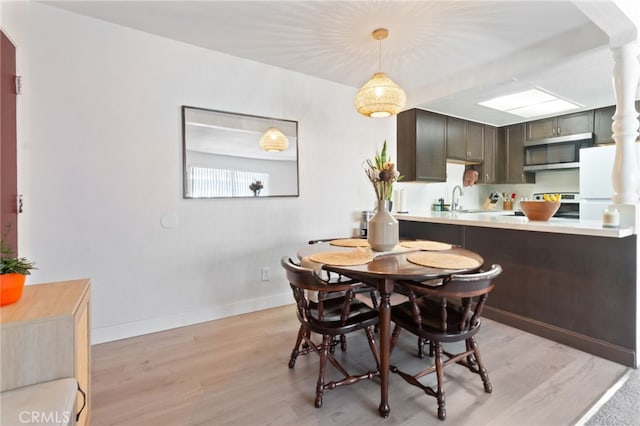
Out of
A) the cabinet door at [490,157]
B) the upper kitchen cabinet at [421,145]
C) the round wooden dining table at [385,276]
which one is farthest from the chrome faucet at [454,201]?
the round wooden dining table at [385,276]

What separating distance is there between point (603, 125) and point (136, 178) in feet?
17.8

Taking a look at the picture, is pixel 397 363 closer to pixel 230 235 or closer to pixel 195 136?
pixel 230 235

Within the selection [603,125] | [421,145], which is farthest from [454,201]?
[603,125]

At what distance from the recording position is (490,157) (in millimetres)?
4902

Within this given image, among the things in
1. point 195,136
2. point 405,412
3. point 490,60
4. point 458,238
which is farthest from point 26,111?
point 490,60

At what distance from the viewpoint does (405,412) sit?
1581 millimetres

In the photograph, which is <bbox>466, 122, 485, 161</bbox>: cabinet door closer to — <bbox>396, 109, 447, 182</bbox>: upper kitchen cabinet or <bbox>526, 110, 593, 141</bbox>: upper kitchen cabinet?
<bbox>396, 109, 447, 182</bbox>: upper kitchen cabinet

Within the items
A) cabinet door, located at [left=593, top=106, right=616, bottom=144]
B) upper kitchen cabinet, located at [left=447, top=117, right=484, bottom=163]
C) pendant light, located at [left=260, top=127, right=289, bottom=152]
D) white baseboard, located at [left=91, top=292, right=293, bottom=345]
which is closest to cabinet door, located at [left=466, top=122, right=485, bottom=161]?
upper kitchen cabinet, located at [left=447, top=117, right=484, bottom=163]

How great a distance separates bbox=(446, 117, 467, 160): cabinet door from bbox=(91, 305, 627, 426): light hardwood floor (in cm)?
268

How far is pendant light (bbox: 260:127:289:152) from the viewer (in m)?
3.02

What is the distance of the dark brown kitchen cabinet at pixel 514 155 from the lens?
15.8 feet

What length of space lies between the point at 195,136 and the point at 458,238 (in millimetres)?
2655

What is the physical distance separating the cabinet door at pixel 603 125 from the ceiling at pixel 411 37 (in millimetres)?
655

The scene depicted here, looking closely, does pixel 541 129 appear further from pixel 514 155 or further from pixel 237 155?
pixel 237 155
